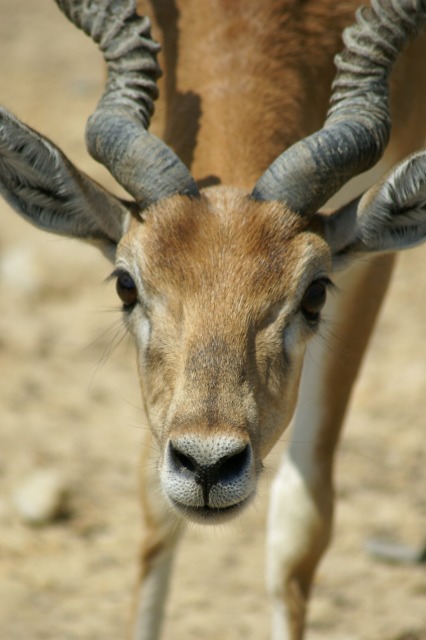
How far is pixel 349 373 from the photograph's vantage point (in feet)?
25.1

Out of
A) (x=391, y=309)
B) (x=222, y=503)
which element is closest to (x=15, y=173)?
(x=222, y=503)

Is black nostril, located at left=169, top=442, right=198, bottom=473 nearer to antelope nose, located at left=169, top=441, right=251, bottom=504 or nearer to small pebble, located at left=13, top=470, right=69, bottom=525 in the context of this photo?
antelope nose, located at left=169, top=441, right=251, bottom=504

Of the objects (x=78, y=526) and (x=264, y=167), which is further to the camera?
(x=78, y=526)

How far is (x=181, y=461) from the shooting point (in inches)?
209

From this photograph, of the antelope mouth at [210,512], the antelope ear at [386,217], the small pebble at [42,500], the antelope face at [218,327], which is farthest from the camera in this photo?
the small pebble at [42,500]

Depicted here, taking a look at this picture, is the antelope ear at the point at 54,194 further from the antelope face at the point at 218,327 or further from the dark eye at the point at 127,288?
the dark eye at the point at 127,288

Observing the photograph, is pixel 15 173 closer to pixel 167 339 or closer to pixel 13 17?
pixel 167 339

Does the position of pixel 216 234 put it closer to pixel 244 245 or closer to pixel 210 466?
pixel 244 245

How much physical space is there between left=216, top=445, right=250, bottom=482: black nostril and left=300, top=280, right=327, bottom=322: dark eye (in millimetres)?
989

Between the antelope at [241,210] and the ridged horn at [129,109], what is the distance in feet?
0.03

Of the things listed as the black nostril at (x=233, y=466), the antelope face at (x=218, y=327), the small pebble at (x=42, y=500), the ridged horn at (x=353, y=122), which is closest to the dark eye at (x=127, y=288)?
the antelope face at (x=218, y=327)

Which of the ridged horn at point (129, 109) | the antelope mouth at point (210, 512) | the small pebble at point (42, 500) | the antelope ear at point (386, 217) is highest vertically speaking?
the ridged horn at point (129, 109)

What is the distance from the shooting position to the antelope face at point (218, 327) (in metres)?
5.31

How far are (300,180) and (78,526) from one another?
15.0 ft
